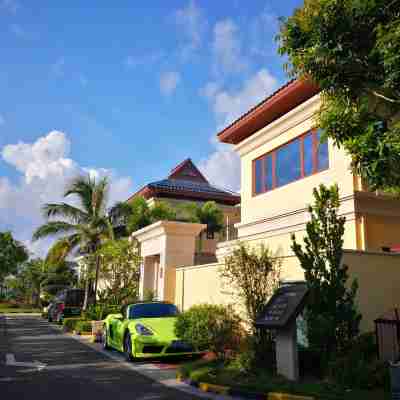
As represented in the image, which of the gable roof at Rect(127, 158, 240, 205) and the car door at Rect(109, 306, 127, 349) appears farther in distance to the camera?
the gable roof at Rect(127, 158, 240, 205)

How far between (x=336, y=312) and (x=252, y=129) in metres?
10.5

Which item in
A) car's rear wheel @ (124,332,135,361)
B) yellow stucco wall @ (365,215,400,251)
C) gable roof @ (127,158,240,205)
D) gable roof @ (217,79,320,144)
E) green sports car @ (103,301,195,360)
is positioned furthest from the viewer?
gable roof @ (127,158,240,205)

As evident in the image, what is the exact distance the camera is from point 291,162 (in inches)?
577

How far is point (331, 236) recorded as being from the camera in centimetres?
837

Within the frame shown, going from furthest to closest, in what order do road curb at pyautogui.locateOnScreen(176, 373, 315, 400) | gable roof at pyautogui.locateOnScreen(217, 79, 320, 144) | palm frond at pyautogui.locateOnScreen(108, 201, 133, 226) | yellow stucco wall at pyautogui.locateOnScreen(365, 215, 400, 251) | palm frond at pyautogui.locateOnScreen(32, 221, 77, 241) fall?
palm frond at pyautogui.locateOnScreen(108, 201, 133, 226)
palm frond at pyautogui.locateOnScreen(32, 221, 77, 241)
gable roof at pyautogui.locateOnScreen(217, 79, 320, 144)
yellow stucco wall at pyautogui.locateOnScreen(365, 215, 400, 251)
road curb at pyautogui.locateOnScreen(176, 373, 315, 400)

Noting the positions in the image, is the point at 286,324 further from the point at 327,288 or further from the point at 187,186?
the point at 187,186

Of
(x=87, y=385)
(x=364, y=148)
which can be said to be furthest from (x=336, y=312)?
(x=87, y=385)

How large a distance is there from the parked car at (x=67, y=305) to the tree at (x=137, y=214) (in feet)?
15.7

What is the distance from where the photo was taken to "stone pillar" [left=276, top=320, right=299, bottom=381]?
24.7ft

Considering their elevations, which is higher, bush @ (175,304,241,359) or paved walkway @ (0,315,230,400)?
bush @ (175,304,241,359)

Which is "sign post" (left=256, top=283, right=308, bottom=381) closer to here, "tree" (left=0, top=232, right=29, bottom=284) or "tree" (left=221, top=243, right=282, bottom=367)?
"tree" (left=221, top=243, right=282, bottom=367)

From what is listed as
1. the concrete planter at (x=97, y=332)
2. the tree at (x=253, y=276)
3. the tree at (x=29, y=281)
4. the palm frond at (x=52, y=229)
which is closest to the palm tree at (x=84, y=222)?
the palm frond at (x=52, y=229)

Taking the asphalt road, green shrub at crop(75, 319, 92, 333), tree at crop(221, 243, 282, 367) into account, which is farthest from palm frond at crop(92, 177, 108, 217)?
tree at crop(221, 243, 282, 367)

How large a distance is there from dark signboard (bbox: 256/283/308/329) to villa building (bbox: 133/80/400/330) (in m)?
1.76
